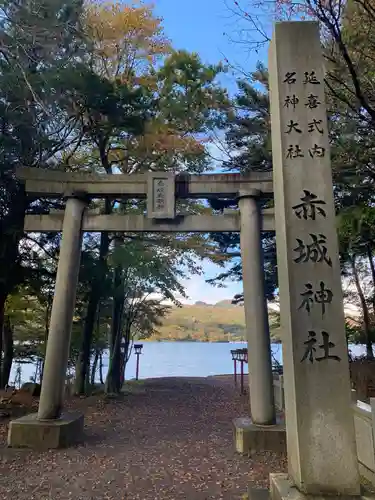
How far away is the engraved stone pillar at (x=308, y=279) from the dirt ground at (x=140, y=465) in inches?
64.1

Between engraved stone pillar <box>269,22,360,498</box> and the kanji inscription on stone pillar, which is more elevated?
the kanji inscription on stone pillar

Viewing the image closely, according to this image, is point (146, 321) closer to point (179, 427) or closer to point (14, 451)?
point (179, 427)

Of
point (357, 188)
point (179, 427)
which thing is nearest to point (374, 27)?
point (357, 188)

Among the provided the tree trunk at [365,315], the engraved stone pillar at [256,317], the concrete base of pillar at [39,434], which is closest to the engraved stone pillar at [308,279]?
the engraved stone pillar at [256,317]

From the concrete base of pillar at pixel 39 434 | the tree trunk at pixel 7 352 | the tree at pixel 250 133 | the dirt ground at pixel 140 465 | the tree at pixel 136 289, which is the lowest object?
the dirt ground at pixel 140 465

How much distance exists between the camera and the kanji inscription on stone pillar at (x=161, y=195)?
300 inches

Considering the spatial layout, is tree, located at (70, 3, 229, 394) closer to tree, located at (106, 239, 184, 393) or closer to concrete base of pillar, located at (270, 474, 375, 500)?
tree, located at (106, 239, 184, 393)

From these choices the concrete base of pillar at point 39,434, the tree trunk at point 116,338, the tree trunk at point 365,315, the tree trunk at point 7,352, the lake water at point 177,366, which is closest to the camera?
the concrete base of pillar at point 39,434

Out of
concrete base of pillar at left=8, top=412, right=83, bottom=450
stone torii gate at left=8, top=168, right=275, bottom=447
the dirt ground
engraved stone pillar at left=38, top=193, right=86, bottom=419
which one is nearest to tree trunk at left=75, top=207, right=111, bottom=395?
the dirt ground

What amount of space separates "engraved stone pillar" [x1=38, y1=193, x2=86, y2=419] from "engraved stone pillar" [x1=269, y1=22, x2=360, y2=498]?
14.2 feet

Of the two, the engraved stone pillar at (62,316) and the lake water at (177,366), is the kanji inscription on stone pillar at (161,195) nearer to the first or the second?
the engraved stone pillar at (62,316)

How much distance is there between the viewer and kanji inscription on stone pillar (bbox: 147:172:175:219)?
7621mm

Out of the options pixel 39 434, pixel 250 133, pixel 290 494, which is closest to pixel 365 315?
pixel 250 133

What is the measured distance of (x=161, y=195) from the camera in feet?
25.3
